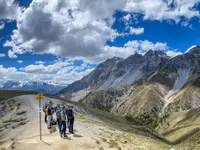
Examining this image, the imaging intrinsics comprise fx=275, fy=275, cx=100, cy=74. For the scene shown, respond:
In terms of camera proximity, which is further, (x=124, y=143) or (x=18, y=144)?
(x=124, y=143)

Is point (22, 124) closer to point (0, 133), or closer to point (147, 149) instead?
point (0, 133)

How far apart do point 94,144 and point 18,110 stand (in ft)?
99.9

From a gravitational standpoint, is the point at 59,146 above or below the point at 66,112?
below

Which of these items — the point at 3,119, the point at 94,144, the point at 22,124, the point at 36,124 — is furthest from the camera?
the point at 3,119

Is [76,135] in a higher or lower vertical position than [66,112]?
lower

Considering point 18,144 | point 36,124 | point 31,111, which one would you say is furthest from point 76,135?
point 31,111

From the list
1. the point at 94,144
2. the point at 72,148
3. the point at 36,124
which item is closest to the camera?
the point at 72,148

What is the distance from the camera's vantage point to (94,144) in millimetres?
30875

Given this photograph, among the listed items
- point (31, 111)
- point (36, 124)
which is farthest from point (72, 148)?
point (31, 111)

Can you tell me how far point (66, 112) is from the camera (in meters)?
34.5

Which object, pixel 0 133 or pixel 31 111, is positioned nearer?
pixel 0 133

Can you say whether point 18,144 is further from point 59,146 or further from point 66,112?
point 66,112

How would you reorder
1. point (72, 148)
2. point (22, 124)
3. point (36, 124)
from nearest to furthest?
1. point (72, 148)
2. point (36, 124)
3. point (22, 124)

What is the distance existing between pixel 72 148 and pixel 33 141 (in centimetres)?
546
